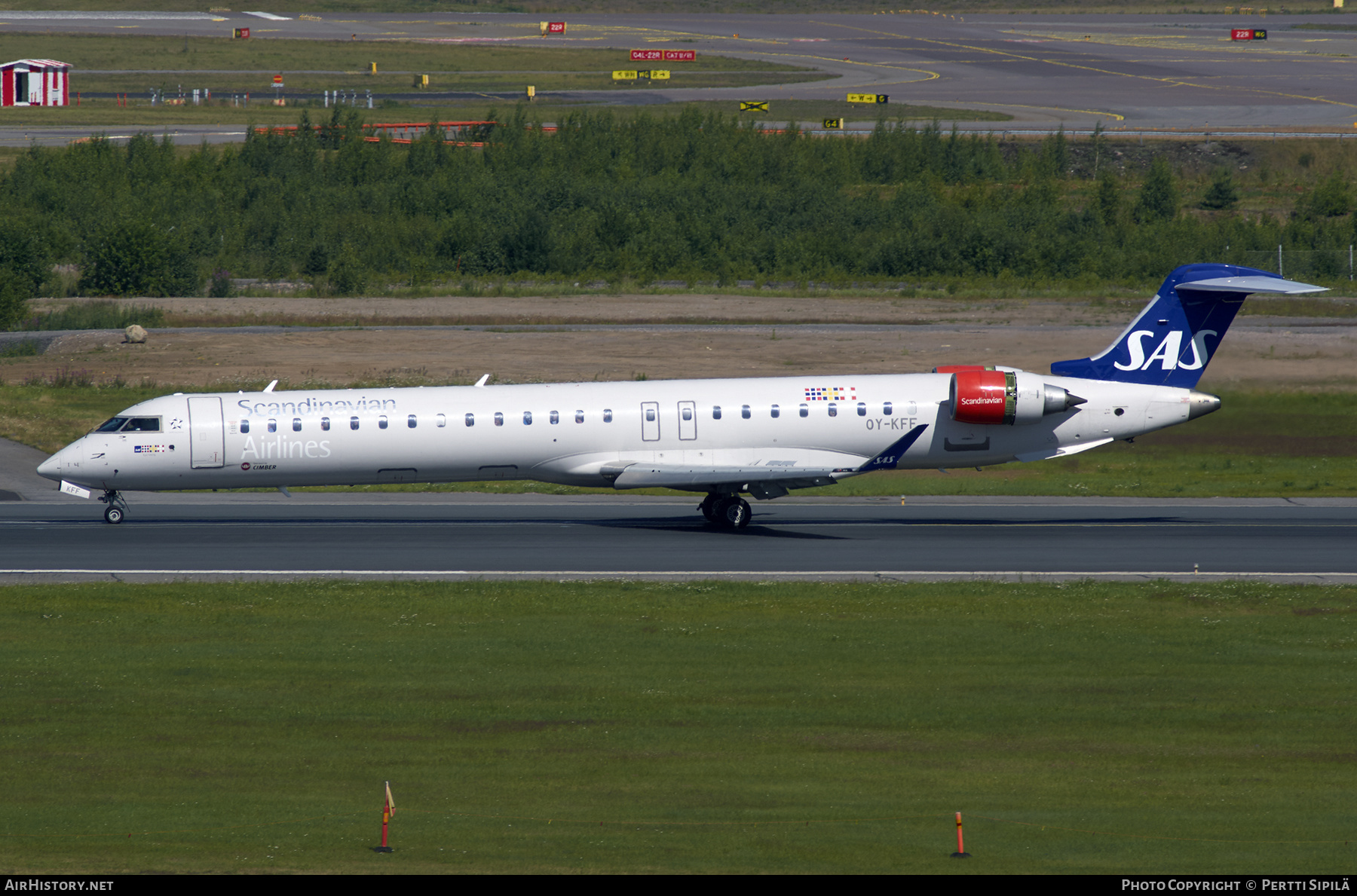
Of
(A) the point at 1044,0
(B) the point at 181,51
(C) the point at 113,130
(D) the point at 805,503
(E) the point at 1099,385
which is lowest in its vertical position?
(D) the point at 805,503

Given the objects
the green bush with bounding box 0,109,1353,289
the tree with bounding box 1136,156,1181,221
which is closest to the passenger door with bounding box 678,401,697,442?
the green bush with bounding box 0,109,1353,289

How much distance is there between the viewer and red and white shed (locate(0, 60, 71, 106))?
113375mm

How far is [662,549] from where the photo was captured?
32.3 m

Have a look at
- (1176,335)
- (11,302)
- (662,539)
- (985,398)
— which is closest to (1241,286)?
(1176,335)

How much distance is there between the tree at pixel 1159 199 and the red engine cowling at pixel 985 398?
5035 cm

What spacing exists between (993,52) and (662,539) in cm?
10643

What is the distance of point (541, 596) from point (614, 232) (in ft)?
175

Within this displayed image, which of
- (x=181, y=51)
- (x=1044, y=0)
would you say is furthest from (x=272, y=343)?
(x=1044, y=0)

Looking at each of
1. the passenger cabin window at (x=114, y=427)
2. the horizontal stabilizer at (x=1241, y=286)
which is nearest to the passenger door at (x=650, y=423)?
the passenger cabin window at (x=114, y=427)

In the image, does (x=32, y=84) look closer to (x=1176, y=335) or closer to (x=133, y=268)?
(x=133, y=268)

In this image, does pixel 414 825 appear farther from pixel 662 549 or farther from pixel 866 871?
pixel 662 549

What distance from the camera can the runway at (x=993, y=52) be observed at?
103250 millimetres

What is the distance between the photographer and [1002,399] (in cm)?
3362

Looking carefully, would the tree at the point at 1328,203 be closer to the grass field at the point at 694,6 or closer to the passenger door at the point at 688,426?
the passenger door at the point at 688,426
